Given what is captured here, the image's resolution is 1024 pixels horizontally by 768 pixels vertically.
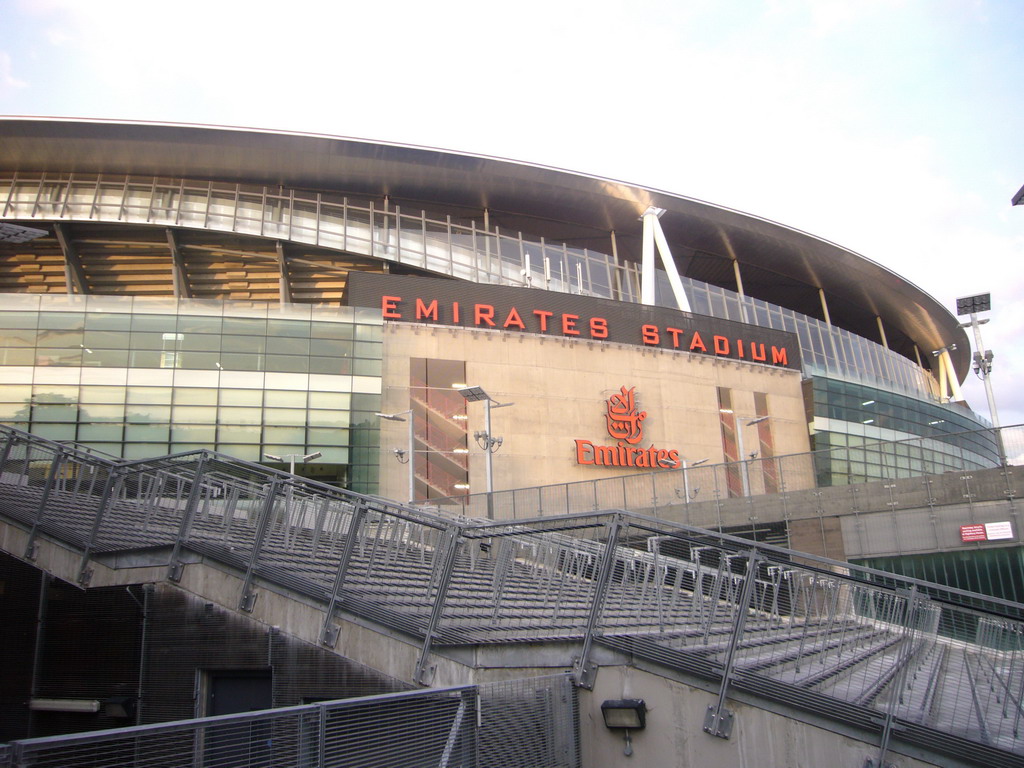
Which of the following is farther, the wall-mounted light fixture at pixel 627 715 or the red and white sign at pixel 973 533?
the red and white sign at pixel 973 533

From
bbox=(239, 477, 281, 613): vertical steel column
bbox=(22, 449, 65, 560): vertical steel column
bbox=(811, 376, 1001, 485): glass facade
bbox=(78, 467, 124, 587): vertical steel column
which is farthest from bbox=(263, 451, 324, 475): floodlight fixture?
bbox=(239, 477, 281, 613): vertical steel column

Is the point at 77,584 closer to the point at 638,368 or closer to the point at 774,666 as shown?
the point at 774,666

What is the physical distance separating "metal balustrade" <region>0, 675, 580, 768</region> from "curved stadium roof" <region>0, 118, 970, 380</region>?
120ft

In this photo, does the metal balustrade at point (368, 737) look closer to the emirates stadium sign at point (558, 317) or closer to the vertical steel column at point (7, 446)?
the vertical steel column at point (7, 446)

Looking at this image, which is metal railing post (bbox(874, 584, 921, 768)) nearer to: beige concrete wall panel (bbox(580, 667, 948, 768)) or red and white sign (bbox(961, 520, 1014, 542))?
beige concrete wall panel (bbox(580, 667, 948, 768))

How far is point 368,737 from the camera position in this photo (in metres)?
6.11

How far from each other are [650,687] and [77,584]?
7.25m

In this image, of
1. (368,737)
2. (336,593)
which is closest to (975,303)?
(336,593)

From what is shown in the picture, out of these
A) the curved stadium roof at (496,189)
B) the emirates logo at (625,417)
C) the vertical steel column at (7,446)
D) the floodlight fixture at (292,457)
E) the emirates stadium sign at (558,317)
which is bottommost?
the vertical steel column at (7,446)

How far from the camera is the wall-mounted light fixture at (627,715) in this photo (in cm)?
796

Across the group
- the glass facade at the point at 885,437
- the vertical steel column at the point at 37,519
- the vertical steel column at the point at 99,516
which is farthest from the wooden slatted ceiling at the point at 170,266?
the vertical steel column at the point at 99,516

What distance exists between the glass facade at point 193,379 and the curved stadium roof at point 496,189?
989 centimetres

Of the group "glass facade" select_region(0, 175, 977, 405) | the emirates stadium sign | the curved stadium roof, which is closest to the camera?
the emirates stadium sign

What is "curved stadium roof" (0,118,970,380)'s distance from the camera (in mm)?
39188
